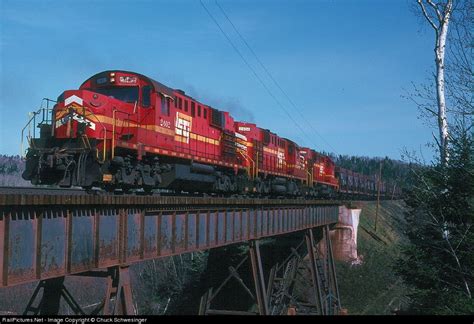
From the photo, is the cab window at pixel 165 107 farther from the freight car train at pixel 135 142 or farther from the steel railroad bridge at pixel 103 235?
the steel railroad bridge at pixel 103 235

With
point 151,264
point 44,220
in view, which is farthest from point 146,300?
point 44,220

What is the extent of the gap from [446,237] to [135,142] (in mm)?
9574

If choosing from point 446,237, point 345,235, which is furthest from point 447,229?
point 345,235

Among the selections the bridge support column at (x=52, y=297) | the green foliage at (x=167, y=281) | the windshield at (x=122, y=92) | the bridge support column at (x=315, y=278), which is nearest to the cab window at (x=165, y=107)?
the windshield at (x=122, y=92)

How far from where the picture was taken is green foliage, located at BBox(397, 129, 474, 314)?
14361 mm

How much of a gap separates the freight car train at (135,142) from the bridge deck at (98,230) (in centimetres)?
221

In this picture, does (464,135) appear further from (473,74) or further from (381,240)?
(381,240)

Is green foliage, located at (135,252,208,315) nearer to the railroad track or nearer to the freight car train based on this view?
the freight car train

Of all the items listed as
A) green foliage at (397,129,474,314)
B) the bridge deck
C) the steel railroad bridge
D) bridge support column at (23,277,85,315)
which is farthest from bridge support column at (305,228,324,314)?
bridge support column at (23,277,85,315)

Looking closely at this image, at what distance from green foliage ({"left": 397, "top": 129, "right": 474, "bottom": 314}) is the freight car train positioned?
8.20 m

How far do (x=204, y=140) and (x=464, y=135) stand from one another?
10.5 m

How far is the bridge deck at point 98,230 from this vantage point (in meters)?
8.17

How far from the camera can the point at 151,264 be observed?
46281 millimetres

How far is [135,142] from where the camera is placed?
16.0 meters
